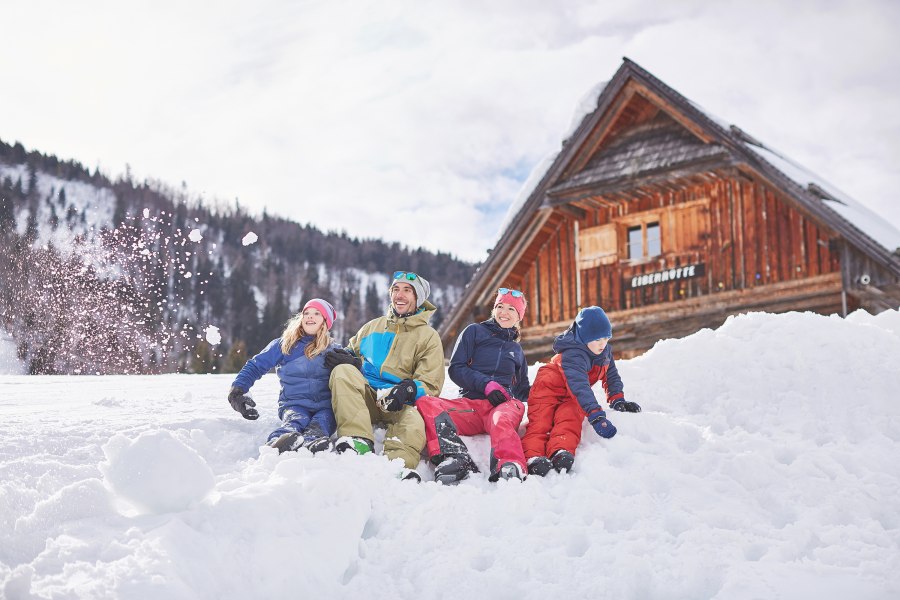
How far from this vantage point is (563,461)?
15.3ft

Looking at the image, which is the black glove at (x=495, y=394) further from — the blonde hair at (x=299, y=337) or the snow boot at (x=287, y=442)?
the snow boot at (x=287, y=442)

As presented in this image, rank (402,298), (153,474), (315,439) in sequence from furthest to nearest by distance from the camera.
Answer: (402,298), (315,439), (153,474)

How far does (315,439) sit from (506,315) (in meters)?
1.77

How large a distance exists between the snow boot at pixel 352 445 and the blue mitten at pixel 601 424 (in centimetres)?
137

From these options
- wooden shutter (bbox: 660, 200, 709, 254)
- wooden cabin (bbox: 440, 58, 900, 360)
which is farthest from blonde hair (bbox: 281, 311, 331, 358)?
wooden shutter (bbox: 660, 200, 709, 254)

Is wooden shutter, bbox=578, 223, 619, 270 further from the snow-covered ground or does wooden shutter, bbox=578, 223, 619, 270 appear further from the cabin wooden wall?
the snow-covered ground

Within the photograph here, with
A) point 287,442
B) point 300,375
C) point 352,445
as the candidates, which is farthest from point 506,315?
point 287,442

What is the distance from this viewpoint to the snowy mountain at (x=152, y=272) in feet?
120

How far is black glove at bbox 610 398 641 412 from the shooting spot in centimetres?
535

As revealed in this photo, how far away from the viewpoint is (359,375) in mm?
5246

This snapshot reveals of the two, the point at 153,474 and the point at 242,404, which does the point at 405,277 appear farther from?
the point at 153,474

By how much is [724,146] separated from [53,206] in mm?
77920

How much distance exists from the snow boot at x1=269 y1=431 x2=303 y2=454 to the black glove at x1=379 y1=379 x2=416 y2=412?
1.90 ft

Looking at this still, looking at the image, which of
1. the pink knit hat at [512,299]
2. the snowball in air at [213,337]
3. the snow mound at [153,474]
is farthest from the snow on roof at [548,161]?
the snowball in air at [213,337]
